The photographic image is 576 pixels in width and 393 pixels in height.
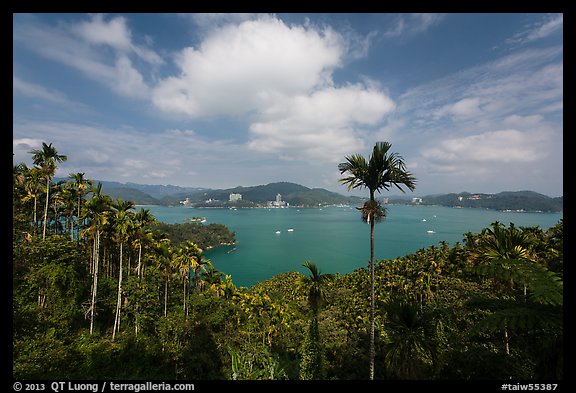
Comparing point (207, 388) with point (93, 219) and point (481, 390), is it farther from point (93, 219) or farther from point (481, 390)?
point (93, 219)

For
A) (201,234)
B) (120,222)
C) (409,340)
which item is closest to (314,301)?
(409,340)

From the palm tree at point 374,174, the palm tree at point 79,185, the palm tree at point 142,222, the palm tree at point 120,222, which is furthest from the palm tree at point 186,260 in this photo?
the palm tree at point 374,174

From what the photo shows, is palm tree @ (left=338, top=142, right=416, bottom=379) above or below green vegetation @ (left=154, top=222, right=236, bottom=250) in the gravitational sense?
above

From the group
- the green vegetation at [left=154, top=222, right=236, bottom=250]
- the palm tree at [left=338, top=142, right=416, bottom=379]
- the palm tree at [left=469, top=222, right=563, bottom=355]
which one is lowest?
the green vegetation at [left=154, top=222, right=236, bottom=250]

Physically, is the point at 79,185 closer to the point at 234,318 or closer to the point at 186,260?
the point at 186,260

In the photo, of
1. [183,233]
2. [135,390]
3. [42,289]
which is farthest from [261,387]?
[183,233]

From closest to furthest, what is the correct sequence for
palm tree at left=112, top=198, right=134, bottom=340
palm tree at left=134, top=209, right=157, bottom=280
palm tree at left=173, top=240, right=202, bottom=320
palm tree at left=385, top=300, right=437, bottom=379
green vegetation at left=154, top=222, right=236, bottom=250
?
palm tree at left=385, top=300, right=437, bottom=379
palm tree at left=112, top=198, right=134, bottom=340
palm tree at left=134, top=209, right=157, bottom=280
palm tree at left=173, top=240, right=202, bottom=320
green vegetation at left=154, top=222, right=236, bottom=250

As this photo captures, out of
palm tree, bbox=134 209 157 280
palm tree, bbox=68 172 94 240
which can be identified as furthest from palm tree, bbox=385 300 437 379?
palm tree, bbox=68 172 94 240

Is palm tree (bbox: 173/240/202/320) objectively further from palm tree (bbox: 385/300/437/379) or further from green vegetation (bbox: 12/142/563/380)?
palm tree (bbox: 385/300/437/379)
